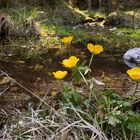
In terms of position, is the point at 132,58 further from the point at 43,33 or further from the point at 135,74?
the point at 135,74

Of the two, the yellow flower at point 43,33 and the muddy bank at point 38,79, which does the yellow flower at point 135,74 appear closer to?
the muddy bank at point 38,79

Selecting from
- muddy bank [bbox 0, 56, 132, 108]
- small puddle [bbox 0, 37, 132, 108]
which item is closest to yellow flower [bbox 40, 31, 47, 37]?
small puddle [bbox 0, 37, 132, 108]

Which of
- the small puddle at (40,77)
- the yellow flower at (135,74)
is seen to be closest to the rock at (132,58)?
the small puddle at (40,77)

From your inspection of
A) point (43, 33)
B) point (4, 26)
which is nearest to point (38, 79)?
point (4, 26)

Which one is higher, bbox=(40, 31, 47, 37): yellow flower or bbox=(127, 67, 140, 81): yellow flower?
bbox=(127, 67, 140, 81): yellow flower

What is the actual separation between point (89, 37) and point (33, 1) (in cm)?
219

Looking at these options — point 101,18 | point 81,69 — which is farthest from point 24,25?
point 81,69

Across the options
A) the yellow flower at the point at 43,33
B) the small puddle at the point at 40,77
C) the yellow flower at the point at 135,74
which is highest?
the yellow flower at the point at 135,74

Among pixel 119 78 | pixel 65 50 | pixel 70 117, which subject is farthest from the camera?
pixel 65 50

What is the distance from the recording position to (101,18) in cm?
880

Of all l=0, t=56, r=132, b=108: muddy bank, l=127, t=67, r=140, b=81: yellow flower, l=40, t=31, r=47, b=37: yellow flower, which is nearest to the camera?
l=127, t=67, r=140, b=81: yellow flower

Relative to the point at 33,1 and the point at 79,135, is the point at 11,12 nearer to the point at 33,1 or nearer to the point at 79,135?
the point at 33,1

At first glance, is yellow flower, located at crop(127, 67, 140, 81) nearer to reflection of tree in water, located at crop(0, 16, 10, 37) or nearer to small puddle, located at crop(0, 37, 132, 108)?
small puddle, located at crop(0, 37, 132, 108)

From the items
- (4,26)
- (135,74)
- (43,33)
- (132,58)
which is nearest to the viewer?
(135,74)
